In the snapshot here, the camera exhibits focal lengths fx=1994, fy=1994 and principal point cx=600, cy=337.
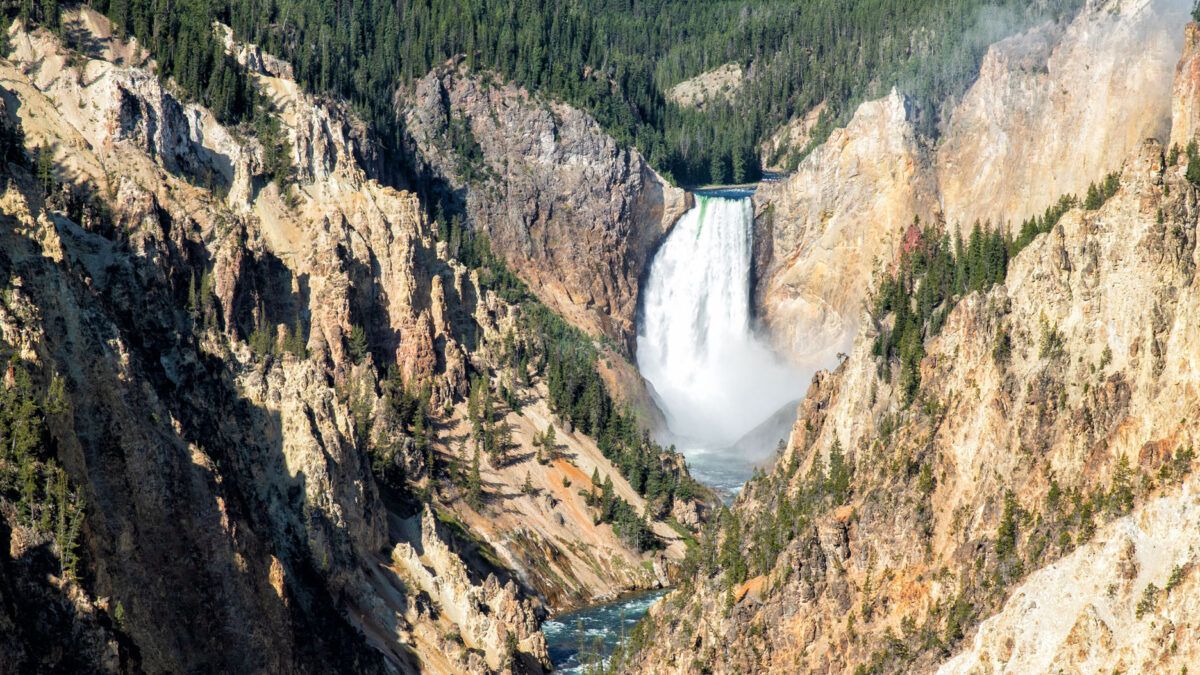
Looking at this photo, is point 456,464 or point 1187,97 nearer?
point 1187,97

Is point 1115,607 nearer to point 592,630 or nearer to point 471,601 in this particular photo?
point 471,601

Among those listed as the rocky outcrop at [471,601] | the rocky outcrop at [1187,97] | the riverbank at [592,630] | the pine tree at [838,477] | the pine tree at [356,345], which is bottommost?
the riverbank at [592,630]

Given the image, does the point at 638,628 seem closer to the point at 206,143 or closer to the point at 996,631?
the point at 996,631

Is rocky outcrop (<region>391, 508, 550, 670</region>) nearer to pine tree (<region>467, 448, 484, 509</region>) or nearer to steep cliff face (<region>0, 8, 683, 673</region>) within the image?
steep cliff face (<region>0, 8, 683, 673</region>)

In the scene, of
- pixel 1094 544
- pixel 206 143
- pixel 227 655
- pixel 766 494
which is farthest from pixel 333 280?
pixel 1094 544

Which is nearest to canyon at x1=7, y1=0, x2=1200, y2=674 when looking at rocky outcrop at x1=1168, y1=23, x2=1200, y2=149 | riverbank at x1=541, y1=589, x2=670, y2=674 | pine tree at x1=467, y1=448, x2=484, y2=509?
rocky outcrop at x1=1168, y1=23, x2=1200, y2=149

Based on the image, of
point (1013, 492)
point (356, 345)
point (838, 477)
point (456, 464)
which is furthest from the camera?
point (356, 345)

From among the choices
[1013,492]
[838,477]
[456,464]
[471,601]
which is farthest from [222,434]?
[1013,492]

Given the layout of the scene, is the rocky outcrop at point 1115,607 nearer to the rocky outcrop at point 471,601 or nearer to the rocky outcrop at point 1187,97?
the rocky outcrop at point 1187,97

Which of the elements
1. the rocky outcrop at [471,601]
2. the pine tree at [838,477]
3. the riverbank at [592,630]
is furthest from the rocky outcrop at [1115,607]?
the riverbank at [592,630]
